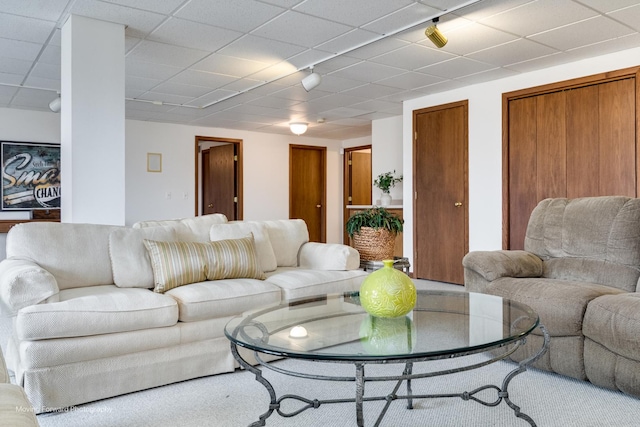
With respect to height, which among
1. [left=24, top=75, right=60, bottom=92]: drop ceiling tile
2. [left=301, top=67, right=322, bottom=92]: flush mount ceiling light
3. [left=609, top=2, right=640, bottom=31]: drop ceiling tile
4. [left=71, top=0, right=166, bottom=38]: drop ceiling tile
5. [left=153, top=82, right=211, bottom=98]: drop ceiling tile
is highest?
[left=24, top=75, right=60, bottom=92]: drop ceiling tile

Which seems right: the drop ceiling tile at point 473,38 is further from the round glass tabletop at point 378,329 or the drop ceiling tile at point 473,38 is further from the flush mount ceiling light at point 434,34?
the round glass tabletop at point 378,329

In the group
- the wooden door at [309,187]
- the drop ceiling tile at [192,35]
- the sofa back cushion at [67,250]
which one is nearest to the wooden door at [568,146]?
the drop ceiling tile at [192,35]

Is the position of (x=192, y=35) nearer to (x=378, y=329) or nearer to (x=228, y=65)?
(x=228, y=65)

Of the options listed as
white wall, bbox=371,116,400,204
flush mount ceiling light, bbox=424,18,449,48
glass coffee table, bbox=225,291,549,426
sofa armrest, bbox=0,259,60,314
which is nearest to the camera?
glass coffee table, bbox=225,291,549,426

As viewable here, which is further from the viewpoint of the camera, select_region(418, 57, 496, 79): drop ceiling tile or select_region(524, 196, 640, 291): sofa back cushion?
select_region(418, 57, 496, 79): drop ceiling tile

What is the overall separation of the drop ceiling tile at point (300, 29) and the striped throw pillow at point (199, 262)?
5.30ft

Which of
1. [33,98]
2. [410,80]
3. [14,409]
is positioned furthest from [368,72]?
[14,409]

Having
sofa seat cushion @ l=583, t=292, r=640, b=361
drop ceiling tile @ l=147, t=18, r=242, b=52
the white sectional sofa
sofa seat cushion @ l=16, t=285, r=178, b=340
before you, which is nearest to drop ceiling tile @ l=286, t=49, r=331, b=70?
drop ceiling tile @ l=147, t=18, r=242, b=52

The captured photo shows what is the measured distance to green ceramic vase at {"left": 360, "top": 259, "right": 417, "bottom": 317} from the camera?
1.92 meters

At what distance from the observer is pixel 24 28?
12.0 ft

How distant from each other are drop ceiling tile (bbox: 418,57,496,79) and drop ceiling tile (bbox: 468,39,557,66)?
10 centimetres

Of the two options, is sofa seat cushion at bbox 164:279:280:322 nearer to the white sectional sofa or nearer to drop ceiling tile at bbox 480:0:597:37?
the white sectional sofa

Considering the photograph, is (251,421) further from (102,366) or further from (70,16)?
(70,16)

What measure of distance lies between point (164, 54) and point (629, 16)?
3667 mm
